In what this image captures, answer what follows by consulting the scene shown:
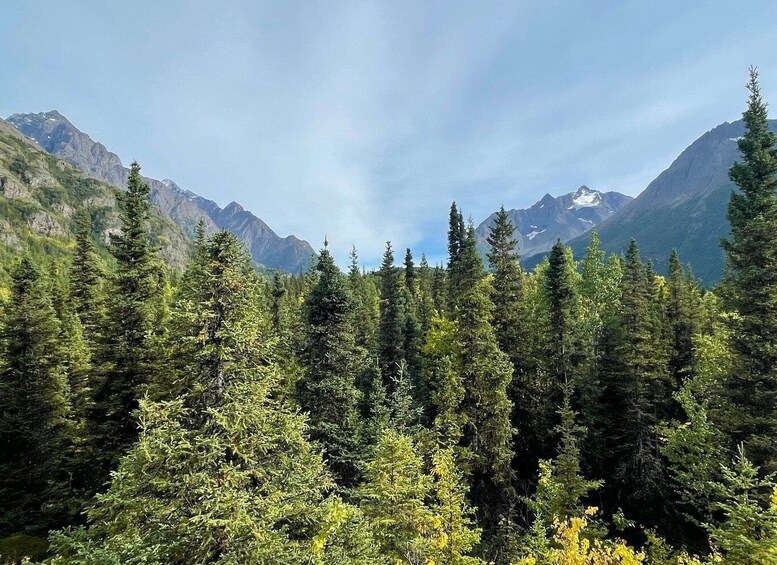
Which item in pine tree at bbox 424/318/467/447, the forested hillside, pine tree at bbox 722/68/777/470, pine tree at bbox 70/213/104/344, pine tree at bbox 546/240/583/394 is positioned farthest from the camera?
pine tree at bbox 70/213/104/344

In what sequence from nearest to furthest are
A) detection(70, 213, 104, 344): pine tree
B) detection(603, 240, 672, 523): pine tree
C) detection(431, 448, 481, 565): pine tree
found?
detection(431, 448, 481, 565): pine tree, detection(603, 240, 672, 523): pine tree, detection(70, 213, 104, 344): pine tree

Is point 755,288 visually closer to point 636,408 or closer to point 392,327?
point 636,408

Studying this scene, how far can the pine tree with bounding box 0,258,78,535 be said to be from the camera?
2464cm

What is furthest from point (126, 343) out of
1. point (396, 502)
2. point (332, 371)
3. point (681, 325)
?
point (681, 325)

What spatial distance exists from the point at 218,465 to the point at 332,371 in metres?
12.9

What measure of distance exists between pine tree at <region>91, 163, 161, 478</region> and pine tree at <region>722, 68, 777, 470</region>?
2626cm

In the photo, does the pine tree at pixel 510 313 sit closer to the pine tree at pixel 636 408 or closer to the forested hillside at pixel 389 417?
the forested hillside at pixel 389 417

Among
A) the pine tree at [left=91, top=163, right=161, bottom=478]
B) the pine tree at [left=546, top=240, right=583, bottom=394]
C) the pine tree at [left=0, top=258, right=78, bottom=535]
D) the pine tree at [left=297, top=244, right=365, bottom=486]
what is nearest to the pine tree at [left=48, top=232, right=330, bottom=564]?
the pine tree at [left=91, top=163, right=161, bottom=478]

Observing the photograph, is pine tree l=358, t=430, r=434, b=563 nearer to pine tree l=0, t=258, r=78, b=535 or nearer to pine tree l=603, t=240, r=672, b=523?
pine tree l=603, t=240, r=672, b=523

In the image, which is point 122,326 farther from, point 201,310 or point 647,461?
point 647,461

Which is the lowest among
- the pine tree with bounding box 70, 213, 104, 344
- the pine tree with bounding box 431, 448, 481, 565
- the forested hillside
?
the pine tree with bounding box 431, 448, 481, 565

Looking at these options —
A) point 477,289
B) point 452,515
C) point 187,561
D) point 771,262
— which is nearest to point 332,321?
point 477,289

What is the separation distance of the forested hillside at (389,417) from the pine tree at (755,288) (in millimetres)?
93

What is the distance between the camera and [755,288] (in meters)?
17.1
